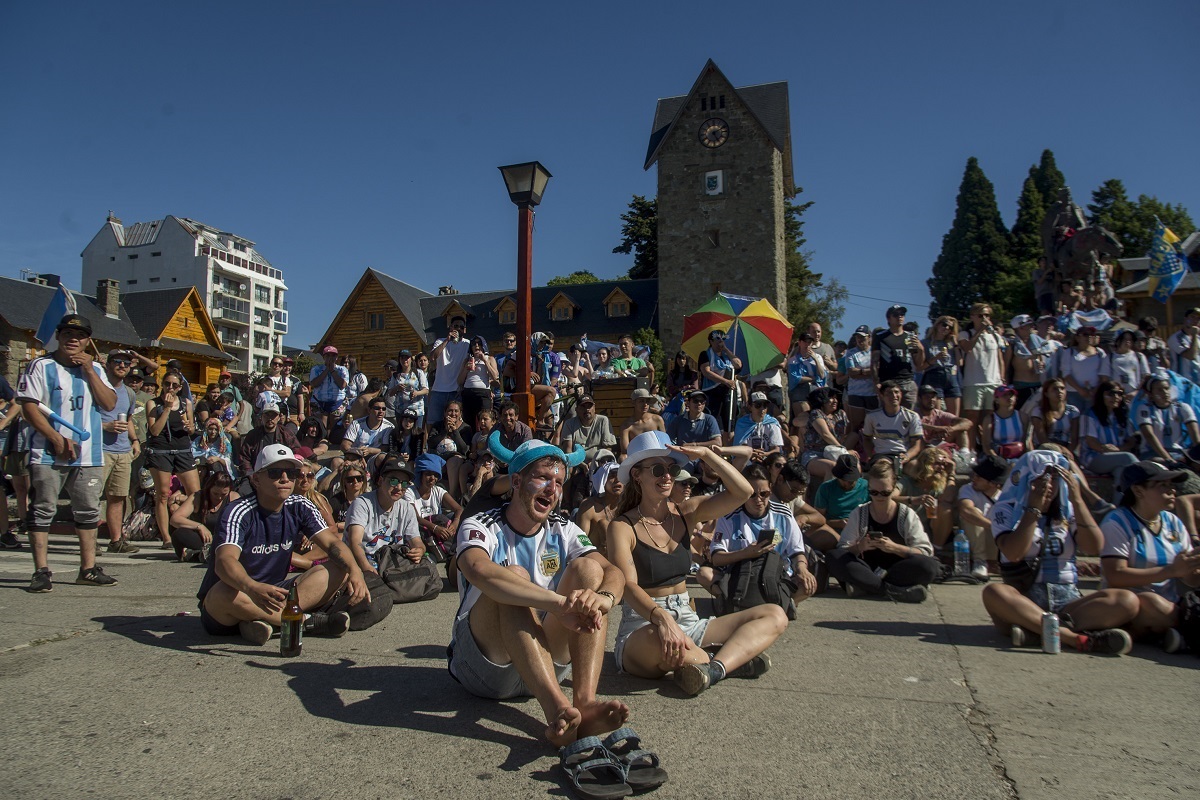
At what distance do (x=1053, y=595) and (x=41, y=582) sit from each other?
6990mm

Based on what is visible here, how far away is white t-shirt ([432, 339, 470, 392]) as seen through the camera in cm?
1107

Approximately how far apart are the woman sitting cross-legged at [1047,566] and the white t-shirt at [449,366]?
7.53 metres

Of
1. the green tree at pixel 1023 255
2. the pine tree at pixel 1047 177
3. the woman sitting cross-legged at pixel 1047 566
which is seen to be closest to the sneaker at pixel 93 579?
the woman sitting cross-legged at pixel 1047 566

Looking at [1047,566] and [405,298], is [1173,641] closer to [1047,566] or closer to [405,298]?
[1047,566]

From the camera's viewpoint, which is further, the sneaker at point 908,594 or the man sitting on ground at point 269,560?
the sneaker at point 908,594

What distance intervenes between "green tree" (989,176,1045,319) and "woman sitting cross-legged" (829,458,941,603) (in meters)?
42.3

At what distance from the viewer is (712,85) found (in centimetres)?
4088

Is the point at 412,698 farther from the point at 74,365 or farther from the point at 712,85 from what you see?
the point at 712,85

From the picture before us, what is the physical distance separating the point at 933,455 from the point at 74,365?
7.61m

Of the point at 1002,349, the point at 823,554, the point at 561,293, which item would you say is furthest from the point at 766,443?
the point at 561,293

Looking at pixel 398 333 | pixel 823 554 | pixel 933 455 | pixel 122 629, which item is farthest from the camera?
pixel 398 333

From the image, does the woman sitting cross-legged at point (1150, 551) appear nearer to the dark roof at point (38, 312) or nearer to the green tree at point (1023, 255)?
the dark roof at point (38, 312)

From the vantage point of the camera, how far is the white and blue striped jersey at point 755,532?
5742mm

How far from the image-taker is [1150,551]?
16.0ft
